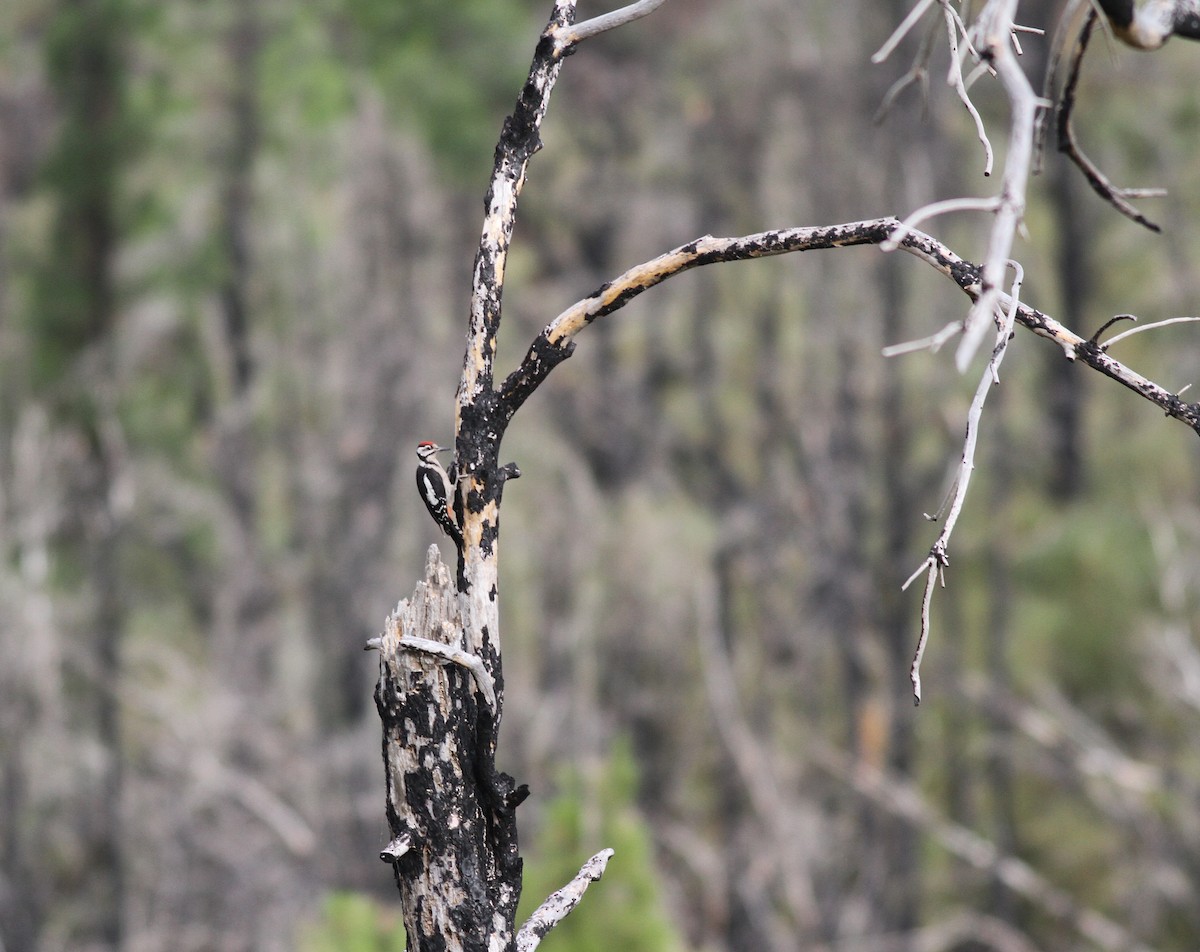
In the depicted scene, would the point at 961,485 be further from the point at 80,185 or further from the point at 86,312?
the point at 80,185

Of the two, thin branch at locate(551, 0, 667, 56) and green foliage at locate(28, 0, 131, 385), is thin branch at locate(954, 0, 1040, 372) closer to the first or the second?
thin branch at locate(551, 0, 667, 56)

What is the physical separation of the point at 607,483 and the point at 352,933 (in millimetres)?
10398

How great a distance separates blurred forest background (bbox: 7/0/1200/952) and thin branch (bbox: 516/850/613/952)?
515 cm

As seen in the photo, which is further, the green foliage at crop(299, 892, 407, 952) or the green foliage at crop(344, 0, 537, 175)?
the green foliage at crop(344, 0, 537, 175)

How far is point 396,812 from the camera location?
1760 millimetres

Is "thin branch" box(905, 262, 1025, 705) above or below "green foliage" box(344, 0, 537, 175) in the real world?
below

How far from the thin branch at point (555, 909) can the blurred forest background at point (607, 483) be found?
5.15 meters

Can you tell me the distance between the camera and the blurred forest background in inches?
405

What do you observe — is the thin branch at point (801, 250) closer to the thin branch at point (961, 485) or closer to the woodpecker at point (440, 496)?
the thin branch at point (961, 485)

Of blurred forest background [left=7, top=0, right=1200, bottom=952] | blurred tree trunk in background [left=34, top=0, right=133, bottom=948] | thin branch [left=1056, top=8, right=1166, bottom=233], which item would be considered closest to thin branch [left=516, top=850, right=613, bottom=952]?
thin branch [left=1056, top=8, right=1166, bottom=233]

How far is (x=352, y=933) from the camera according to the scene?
199 inches

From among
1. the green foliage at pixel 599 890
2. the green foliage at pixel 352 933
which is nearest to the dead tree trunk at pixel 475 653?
the green foliage at pixel 352 933

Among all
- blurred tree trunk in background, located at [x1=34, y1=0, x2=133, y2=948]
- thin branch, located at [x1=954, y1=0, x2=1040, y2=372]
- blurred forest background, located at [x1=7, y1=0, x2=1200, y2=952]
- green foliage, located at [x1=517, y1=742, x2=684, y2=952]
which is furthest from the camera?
blurred tree trunk in background, located at [x1=34, y1=0, x2=133, y2=948]

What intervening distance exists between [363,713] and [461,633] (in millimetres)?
9082
